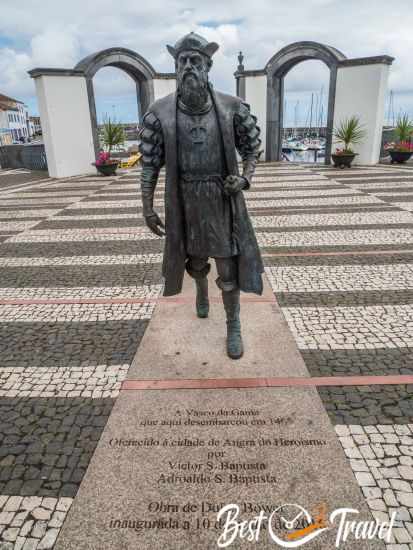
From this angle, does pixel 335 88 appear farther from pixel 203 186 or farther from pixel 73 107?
pixel 203 186

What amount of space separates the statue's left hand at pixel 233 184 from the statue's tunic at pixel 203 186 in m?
0.09

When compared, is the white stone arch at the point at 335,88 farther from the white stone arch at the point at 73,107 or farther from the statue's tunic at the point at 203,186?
the statue's tunic at the point at 203,186

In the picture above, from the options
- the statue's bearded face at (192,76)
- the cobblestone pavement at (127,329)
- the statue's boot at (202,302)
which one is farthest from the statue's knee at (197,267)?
the statue's bearded face at (192,76)

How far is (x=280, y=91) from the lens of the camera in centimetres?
1872

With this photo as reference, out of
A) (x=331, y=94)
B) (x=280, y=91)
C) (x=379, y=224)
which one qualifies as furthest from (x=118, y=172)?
(x=379, y=224)

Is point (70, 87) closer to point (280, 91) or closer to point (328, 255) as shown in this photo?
point (280, 91)

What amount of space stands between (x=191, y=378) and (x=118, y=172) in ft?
53.6

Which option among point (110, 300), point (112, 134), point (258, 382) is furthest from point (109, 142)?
point (258, 382)

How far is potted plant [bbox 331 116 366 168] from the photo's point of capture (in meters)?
16.0

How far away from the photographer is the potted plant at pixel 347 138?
16.0 m

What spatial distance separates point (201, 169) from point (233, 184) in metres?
0.24

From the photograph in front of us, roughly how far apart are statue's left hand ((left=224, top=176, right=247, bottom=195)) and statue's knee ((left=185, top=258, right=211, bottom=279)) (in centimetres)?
67

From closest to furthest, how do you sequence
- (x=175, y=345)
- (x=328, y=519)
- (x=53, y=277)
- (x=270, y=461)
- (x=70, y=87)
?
1. (x=328, y=519)
2. (x=270, y=461)
3. (x=175, y=345)
4. (x=53, y=277)
5. (x=70, y=87)

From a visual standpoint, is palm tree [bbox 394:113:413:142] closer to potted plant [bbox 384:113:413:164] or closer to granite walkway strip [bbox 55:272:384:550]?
potted plant [bbox 384:113:413:164]
